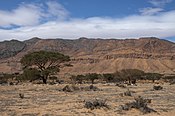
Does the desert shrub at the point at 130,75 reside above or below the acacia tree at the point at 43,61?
below

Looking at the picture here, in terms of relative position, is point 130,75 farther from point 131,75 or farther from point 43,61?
point 43,61

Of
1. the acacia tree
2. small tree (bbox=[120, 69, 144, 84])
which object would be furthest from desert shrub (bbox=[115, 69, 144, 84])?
the acacia tree

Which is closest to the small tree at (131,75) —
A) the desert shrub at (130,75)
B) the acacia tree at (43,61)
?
the desert shrub at (130,75)

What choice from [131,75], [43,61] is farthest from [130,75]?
[43,61]

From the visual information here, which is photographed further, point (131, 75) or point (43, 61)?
point (131, 75)

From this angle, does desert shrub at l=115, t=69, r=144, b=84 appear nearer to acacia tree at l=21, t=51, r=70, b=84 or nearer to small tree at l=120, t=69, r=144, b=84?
small tree at l=120, t=69, r=144, b=84

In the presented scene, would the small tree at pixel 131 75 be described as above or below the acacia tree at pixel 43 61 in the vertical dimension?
below

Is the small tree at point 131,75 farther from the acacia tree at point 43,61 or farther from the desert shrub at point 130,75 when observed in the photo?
the acacia tree at point 43,61

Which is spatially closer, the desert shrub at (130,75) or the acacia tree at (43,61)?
the acacia tree at (43,61)

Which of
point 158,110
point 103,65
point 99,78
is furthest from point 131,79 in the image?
point 103,65

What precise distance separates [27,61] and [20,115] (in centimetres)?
4048

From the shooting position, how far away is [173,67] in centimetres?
15138

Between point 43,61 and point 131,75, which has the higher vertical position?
point 43,61

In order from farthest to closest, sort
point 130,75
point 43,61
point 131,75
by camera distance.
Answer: point 131,75 → point 130,75 → point 43,61
